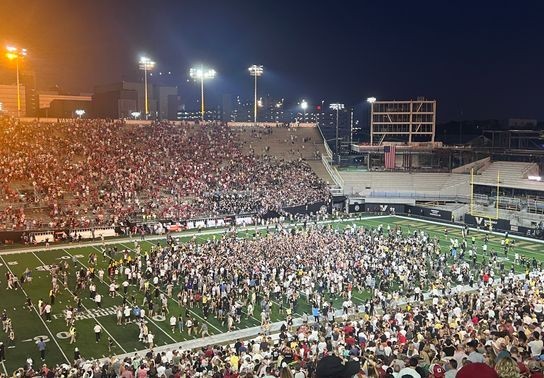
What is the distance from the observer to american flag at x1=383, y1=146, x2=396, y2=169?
209 feet

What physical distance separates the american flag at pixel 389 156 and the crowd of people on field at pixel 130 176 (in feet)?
37.0

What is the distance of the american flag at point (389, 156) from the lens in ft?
209

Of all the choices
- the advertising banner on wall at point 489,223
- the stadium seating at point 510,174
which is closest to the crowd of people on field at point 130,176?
the advertising banner on wall at point 489,223

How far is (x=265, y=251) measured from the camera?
2967 cm

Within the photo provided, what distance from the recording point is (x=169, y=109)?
11000cm

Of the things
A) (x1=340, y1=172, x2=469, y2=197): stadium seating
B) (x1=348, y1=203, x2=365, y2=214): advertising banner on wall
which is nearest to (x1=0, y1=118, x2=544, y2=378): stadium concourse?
(x1=348, y1=203, x2=365, y2=214): advertising banner on wall

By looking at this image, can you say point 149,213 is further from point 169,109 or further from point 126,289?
point 169,109

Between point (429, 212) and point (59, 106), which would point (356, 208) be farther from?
point (59, 106)

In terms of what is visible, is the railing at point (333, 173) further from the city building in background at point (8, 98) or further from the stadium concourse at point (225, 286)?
the city building in background at point (8, 98)

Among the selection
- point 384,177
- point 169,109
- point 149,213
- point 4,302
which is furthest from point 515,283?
point 169,109

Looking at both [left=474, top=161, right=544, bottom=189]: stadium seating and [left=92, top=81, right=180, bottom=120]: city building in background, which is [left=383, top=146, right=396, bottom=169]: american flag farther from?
[left=92, top=81, right=180, bottom=120]: city building in background

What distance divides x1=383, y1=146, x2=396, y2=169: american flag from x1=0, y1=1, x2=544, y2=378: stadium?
127 mm

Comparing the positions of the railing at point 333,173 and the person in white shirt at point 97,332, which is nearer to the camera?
the person in white shirt at point 97,332

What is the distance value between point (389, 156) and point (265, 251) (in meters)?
38.0
